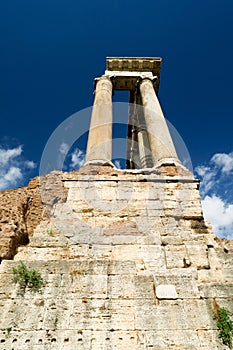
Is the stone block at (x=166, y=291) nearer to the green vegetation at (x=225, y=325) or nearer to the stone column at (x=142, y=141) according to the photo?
the green vegetation at (x=225, y=325)

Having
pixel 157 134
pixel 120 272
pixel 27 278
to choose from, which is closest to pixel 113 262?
pixel 120 272

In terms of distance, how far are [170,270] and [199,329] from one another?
1106 millimetres

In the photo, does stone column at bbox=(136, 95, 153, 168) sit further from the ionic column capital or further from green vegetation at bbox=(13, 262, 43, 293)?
green vegetation at bbox=(13, 262, 43, 293)

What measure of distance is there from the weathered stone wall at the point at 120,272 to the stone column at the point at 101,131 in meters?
1.83

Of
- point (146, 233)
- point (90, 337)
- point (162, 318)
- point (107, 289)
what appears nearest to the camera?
point (90, 337)

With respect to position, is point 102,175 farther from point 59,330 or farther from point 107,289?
point 59,330

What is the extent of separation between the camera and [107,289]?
414cm

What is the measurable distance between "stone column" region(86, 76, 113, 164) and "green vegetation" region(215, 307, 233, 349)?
512cm

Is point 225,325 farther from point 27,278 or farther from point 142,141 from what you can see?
point 142,141

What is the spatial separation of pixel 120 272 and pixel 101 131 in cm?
617

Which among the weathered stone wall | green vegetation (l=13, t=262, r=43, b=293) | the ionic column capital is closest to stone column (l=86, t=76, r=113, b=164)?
the ionic column capital

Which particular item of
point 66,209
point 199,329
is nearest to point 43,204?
point 66,209

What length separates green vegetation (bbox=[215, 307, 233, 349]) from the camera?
3.56 metres

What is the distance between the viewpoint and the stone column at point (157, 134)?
8.53 meters
